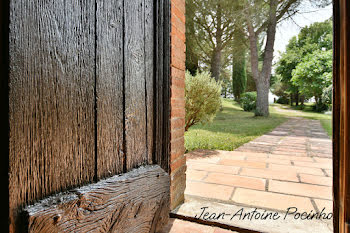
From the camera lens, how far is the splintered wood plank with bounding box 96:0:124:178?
2.92 ft

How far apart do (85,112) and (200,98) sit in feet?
11.6

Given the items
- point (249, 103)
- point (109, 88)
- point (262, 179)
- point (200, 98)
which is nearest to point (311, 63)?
point (249, 103)

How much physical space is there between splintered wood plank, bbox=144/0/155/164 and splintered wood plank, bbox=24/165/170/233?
149 millimetres

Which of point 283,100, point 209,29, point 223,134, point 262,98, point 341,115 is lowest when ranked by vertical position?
point 223,134

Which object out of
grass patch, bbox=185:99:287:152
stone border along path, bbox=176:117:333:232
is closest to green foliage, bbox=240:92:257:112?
grass patch, bbox=185:99:287:152

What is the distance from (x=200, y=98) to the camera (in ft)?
14.0

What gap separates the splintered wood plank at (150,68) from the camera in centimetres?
116

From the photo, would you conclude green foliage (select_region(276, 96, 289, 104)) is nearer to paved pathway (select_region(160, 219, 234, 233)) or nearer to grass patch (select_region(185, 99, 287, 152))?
grass patch (select_region(185, 99, 287, 152))

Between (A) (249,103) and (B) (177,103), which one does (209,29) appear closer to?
(A) (249,103)

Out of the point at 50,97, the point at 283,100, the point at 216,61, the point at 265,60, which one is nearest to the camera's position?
→ the point at 50,97

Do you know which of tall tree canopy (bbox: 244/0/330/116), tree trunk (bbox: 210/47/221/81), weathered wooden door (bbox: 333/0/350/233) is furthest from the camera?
tree trunk (bbox: 210/47/221/81)

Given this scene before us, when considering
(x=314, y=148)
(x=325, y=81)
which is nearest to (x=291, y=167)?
(x=314, y=148)

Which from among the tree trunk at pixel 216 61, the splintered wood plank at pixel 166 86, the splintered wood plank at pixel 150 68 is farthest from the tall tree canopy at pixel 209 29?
the splintered wood plank at pixel 150 68

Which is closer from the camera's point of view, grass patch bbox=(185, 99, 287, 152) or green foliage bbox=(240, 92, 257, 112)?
grass patch bbox=(185, 99, 287, 152)
